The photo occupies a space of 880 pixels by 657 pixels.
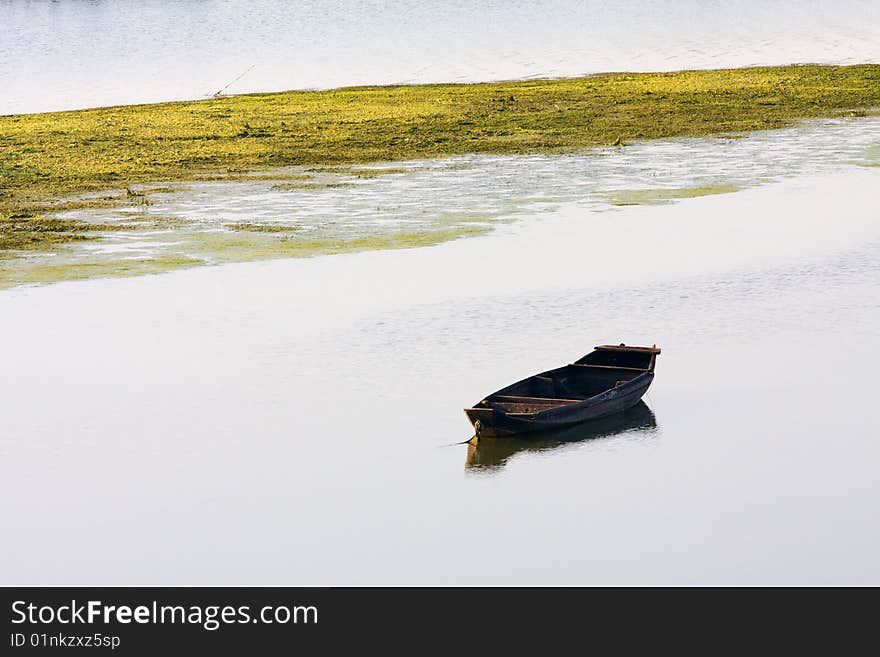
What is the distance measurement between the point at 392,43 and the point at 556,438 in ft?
221

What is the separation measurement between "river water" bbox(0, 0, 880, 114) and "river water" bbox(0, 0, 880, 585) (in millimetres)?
28967

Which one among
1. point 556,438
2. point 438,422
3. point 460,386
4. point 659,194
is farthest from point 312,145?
point 556,438

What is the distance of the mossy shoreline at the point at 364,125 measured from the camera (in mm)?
32531

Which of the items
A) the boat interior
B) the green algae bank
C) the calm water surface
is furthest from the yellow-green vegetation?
the boat interior

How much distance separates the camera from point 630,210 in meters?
27.7

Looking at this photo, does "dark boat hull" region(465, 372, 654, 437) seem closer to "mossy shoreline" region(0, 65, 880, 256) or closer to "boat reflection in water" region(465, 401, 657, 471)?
"boat reflection in water" region(465, 401, 657, 471)

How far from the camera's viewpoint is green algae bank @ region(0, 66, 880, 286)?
25234 mm

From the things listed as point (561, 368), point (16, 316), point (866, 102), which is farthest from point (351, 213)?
point (866, 102)

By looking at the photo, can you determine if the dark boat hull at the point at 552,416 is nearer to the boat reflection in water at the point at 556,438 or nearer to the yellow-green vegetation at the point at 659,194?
the boat reflection in water at the point at 556,438

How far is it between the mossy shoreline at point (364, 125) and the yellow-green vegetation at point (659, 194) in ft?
22.8

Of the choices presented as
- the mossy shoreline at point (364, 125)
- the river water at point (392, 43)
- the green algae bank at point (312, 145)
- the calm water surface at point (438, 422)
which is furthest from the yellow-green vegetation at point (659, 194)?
the river water at point (392, 43)

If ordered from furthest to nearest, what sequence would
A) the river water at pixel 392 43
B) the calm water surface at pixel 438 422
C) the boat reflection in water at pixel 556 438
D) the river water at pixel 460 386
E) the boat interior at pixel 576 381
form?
the river water at pixel 392 43 → the boat interior at pixel 576 381 → the boat reflection in water at pixel 556 438 → the river water at pixel 460 386 → the calm water surface at pixel 438 422
